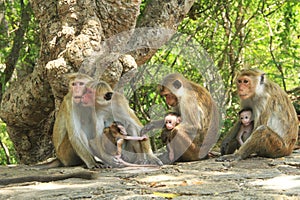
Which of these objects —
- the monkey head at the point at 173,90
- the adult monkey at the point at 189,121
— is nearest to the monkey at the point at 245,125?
the adult monkey at the point at 189,121

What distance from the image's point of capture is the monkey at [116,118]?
18.0 feet

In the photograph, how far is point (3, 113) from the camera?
285 inches

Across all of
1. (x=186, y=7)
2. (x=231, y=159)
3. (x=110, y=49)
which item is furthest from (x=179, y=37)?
(x=231, y=159)

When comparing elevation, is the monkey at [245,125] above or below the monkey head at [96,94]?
below

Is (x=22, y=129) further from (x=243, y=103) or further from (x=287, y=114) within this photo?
(x=287, y=114)

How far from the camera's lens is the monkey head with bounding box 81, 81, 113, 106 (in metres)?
5.47

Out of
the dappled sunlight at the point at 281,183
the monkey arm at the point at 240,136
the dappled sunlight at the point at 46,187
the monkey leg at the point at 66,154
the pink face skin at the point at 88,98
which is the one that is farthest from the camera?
the monkey arm at the point at 240,136

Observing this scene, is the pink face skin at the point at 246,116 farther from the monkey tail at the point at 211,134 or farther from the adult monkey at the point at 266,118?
the monkey tail at the point at 211,134

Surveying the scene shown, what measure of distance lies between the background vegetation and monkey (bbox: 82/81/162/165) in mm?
2609

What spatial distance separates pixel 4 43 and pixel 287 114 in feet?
15.4

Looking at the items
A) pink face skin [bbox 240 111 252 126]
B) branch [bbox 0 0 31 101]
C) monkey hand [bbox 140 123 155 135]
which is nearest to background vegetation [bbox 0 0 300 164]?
branch [bbox 0 0 31 101]

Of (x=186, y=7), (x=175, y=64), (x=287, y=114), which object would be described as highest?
(x=186, y=7)

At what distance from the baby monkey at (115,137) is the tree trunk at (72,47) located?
89 centimetres

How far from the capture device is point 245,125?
5.91m
